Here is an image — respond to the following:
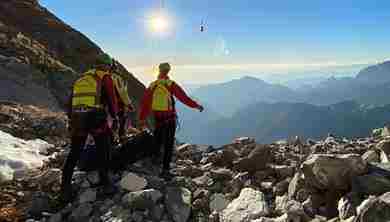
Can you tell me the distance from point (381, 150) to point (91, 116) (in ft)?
21.3

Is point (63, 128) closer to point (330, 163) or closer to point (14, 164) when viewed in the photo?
point (14, 164)

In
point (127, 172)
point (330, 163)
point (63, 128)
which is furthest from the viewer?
point (63, 128)

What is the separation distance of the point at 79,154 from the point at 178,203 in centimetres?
247

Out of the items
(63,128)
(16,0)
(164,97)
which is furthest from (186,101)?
(16,0)

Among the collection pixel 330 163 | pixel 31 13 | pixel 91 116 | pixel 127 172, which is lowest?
pixel 127 172

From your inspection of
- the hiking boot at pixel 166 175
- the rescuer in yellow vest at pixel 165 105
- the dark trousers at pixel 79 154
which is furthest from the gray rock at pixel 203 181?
the dark trousers at pixel 79 154

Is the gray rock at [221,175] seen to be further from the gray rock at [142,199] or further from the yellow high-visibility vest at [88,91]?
the yellow high-visibility vest at [88,91]

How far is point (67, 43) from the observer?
4875 cm

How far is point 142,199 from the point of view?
8406 mm

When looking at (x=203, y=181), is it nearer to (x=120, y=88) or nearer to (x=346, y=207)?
(x=120, y=88)

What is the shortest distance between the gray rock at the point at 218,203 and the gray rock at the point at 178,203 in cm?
49

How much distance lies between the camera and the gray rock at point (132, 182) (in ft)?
30.6

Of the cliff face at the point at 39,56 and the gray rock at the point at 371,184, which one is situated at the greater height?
the cliff face at the point at 39,56

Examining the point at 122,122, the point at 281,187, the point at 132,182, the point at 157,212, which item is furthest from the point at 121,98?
the point at 281,187
